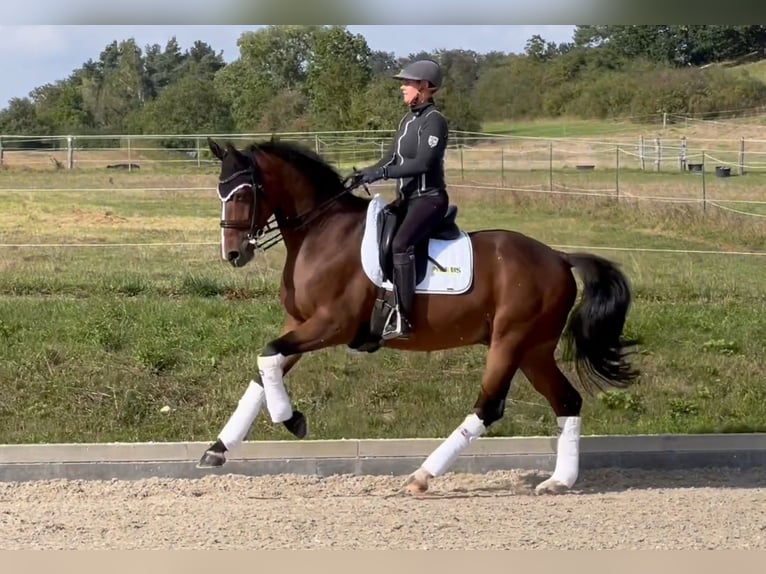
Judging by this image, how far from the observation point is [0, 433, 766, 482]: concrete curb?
23.8 feet

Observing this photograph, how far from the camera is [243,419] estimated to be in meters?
6.57

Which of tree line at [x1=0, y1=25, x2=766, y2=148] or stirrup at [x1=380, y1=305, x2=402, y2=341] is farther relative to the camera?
tree line at [x1=0, y1=25, x2=766, y2=148]

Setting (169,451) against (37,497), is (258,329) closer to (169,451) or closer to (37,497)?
(169,451)

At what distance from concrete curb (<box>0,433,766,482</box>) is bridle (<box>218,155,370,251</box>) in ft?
5.09

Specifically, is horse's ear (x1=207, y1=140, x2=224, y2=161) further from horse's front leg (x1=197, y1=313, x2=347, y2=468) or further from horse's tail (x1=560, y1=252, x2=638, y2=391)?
horse's tail (x1=560, y1=252, x2=638, y2=391)

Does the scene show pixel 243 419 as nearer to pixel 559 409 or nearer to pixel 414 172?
pixel 414 172

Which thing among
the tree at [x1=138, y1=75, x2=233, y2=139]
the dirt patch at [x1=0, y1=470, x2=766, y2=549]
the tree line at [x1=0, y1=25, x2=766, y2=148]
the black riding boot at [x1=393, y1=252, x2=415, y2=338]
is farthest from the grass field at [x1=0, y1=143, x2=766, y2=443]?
the black riding boot at [x1=393, y1=252, x2=415, y2=338]

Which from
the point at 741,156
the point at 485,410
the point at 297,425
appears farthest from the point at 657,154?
the point at 297,425

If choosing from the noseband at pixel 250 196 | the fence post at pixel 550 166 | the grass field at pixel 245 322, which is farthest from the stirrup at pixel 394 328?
the fence post at pixel 550 166

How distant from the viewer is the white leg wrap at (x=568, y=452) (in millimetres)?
6812

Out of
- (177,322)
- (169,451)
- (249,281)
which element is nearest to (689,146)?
(249,281)

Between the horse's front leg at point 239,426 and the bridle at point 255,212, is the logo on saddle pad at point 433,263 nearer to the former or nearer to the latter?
the bridle at point 255,212

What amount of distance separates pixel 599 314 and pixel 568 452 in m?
0.92

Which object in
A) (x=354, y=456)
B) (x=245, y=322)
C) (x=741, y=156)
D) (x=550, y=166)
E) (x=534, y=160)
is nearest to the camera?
(x=354, y=456)
